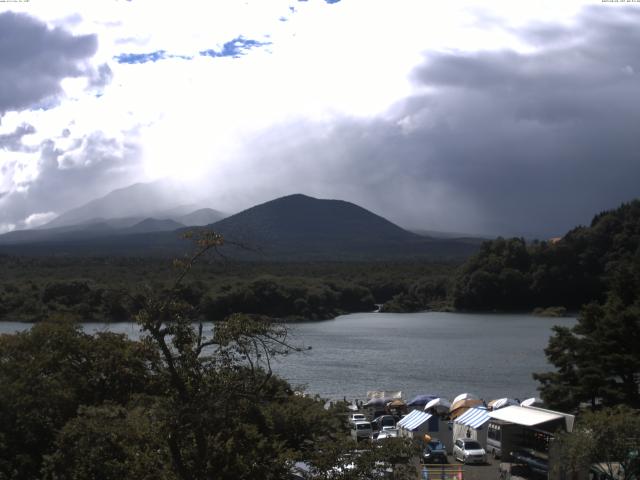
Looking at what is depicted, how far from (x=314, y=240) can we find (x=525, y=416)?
475 feet

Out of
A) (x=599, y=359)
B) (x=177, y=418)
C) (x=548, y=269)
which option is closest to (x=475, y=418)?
(x=599, y=359)

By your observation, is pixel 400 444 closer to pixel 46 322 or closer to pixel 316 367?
pixel 46 322

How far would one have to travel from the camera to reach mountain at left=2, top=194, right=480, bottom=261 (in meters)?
135

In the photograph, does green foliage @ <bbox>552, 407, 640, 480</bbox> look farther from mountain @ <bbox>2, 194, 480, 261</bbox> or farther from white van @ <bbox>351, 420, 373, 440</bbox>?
mountain @ <bbox>2, 194, 480, 261</bbox>

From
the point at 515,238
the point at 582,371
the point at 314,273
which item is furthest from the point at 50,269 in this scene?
the point at 582,371

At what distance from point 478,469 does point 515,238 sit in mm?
68115

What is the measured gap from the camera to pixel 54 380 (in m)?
10.9

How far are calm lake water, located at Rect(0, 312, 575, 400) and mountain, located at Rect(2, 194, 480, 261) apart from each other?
6129 centimetres

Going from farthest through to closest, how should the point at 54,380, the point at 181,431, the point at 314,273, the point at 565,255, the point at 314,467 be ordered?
the point at 314,273
the point at 565,255
the point at 54,380
the point at 314,467
the point at 181,431

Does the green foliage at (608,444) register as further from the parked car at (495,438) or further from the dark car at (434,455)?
the dark car at (434,455)

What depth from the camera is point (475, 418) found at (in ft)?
68.8

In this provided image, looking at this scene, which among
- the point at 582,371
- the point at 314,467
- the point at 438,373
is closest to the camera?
the point at 314,467

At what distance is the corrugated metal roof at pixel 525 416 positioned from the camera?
57.4ft

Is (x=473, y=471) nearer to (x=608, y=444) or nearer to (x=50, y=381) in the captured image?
(x=608, y=444)
